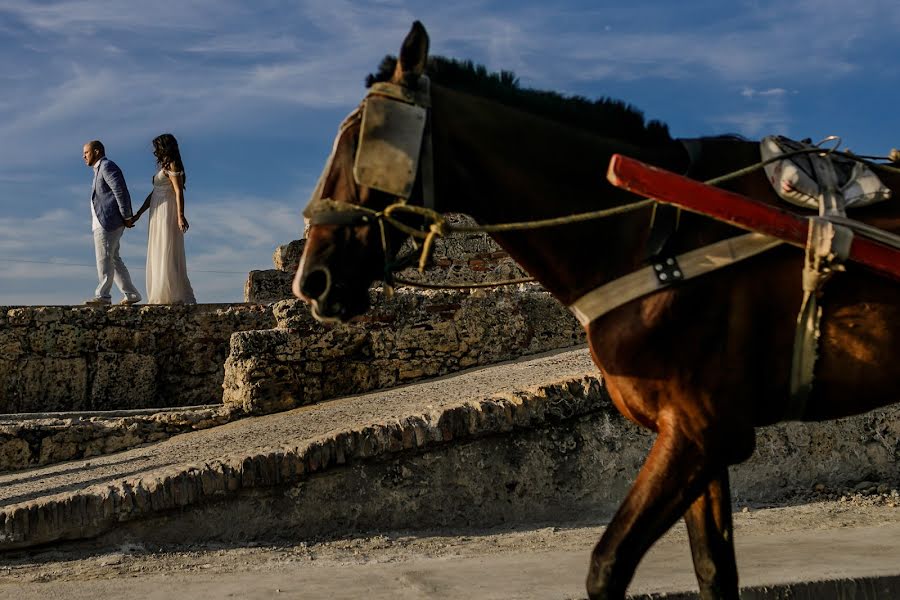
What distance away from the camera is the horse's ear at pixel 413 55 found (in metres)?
3.04

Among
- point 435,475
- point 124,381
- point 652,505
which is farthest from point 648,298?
point 124,381

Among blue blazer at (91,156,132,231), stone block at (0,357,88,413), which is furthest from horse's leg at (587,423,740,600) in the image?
blue blazer at (91,156,132,231)

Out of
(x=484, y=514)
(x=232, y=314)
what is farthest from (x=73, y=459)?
(x=484, y=514)

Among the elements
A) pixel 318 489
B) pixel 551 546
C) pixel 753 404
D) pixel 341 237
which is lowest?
pixel 551 546

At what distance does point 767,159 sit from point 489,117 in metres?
0.93

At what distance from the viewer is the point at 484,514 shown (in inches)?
243

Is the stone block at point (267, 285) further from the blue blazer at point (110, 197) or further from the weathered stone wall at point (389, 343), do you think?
the weathered stone wall at point (389, 343)

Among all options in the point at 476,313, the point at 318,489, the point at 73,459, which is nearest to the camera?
the point at 318,489

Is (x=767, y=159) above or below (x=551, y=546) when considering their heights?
above

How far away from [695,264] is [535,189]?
576mm

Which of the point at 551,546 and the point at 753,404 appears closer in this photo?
the point at 753,404

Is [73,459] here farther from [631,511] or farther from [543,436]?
[631,511]

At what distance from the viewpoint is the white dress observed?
12961 mm

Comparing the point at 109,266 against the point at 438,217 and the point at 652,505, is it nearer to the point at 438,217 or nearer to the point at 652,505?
the point at 438,217
